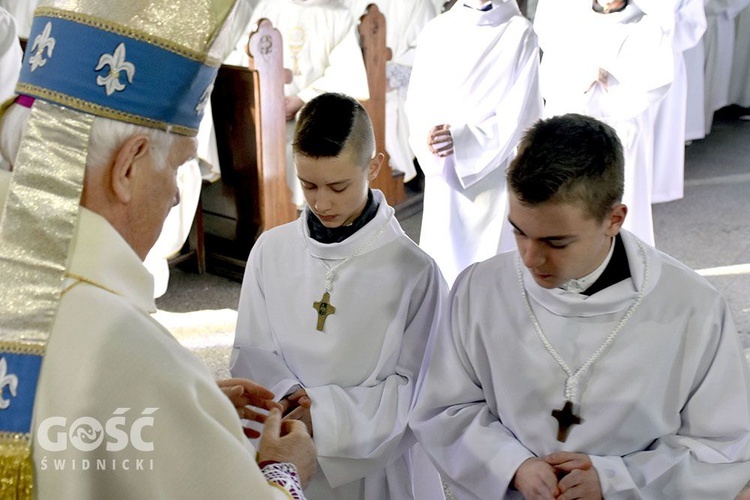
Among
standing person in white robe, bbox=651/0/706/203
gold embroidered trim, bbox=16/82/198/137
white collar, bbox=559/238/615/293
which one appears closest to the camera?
gold embroidered trim, bbox=16/82/198/137

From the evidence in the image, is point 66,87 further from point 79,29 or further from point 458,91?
point 458,91

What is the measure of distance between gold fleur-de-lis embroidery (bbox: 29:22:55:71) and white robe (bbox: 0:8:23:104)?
3.58 meters

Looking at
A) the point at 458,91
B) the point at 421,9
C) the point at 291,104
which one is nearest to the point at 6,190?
the point at 458,91

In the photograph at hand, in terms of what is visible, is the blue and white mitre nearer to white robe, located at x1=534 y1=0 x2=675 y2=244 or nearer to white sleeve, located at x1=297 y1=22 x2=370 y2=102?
white robe, located at x1=534 y1=0 x2=675 y2=244

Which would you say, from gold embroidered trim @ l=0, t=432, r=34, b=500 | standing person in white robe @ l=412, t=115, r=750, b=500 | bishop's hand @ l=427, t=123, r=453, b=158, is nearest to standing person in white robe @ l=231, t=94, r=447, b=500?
standing person in white robe @ l=412, t=115, r=750, b=500

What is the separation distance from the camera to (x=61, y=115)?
4.64 feet

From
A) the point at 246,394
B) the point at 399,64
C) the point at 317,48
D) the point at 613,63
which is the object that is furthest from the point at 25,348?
the point at 399,64

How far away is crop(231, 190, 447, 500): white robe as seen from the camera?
2.39m

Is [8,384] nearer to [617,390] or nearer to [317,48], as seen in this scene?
[617,390]

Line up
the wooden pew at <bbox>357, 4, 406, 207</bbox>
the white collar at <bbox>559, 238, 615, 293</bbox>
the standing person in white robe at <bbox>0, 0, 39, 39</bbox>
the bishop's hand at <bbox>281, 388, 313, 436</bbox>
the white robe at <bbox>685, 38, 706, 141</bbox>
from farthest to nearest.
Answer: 1. the white robe at <bbox>685, 38, 706, 141</bbox>
2. the standing person in white robe at <bbox>0, 0, 39, 39</bbox>
3. the wooden pew at <bbox>357, 4, 406, 207</bbox>
4. the bishop's hand at <bbox>281, 388, 313, 436</bbox>
5. the white collar at <bbox>559, 238, 615, 293</bbox>

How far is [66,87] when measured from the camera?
1.42 meters

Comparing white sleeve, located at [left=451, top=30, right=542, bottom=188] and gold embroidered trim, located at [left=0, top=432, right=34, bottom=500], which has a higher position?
gold embroidered trim, located at [left=0, top=432, right=34, bottom=500]

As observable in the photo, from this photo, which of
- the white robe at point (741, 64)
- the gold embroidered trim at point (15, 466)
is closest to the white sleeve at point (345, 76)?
the gold embroidered trim at point (15, 466)

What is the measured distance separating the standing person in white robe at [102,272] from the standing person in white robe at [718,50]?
377 inches
